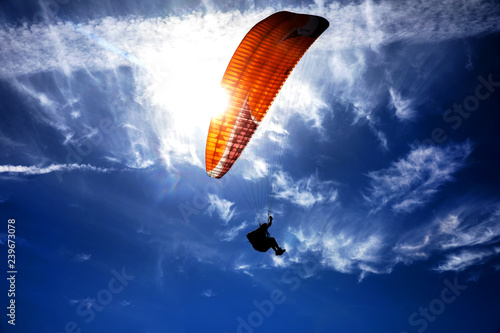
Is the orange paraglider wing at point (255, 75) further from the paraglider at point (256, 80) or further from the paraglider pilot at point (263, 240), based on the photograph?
the paraglider pilot at point (263, 240)

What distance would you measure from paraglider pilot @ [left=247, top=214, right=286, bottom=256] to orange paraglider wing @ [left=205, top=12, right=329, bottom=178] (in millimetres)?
3863

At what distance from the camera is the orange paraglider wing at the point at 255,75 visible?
476 inches

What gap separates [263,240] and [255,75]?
27.2ft

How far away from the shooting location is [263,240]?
1461 cm

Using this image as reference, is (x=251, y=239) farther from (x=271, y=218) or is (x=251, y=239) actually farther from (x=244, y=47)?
(x=244, y=47)

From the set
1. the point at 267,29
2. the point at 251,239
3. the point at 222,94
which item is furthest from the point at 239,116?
the point at 251,239

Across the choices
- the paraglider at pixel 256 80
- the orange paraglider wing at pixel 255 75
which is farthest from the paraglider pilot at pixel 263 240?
the orange paraglider wing at pixel 255 75

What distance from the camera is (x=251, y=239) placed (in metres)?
14.8

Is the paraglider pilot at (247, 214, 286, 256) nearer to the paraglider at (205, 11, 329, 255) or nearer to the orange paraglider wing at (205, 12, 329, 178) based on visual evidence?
the paraglider at (205, 11, 329, 255)

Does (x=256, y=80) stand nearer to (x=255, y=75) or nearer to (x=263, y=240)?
(x=255, y=75)

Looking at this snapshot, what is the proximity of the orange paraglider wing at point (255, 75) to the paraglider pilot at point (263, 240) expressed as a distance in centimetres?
386

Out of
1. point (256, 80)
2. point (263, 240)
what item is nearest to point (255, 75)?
point (256, 80)

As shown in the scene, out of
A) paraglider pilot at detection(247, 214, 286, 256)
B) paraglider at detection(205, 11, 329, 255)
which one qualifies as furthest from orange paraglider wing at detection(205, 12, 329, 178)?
paraglider pilot at detection(247, 214, 286, 256)

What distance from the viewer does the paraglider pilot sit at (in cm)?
1453
